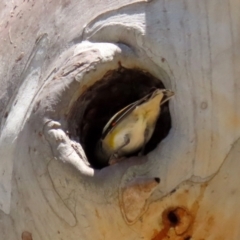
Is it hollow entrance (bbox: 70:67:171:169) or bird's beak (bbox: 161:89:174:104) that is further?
hollow entrance (bbox: 70:67:171:169)

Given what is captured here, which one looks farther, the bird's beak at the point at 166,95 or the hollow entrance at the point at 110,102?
the hollow entrance at the point at 110,102

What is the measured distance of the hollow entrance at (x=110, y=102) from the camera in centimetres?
128

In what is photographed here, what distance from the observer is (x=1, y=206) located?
4.41 feet

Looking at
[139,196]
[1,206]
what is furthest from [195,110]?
[1,206]

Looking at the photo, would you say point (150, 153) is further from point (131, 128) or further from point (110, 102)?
point (110, 102)

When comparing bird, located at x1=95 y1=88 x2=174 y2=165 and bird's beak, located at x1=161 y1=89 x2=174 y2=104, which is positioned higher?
bird's beak, located at x1=161 y1=89 x2=174 y2=104

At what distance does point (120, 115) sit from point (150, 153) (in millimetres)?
97

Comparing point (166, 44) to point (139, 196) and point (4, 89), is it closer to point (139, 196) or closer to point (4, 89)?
point (139, 196)

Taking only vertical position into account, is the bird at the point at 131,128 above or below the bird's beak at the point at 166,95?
below

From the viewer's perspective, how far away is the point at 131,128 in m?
1.23

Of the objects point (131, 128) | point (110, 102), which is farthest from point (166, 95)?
point (110, 102)

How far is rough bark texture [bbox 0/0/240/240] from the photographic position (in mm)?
1182

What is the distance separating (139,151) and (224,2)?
1.10 feet

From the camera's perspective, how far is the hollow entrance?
1279 millimetres
